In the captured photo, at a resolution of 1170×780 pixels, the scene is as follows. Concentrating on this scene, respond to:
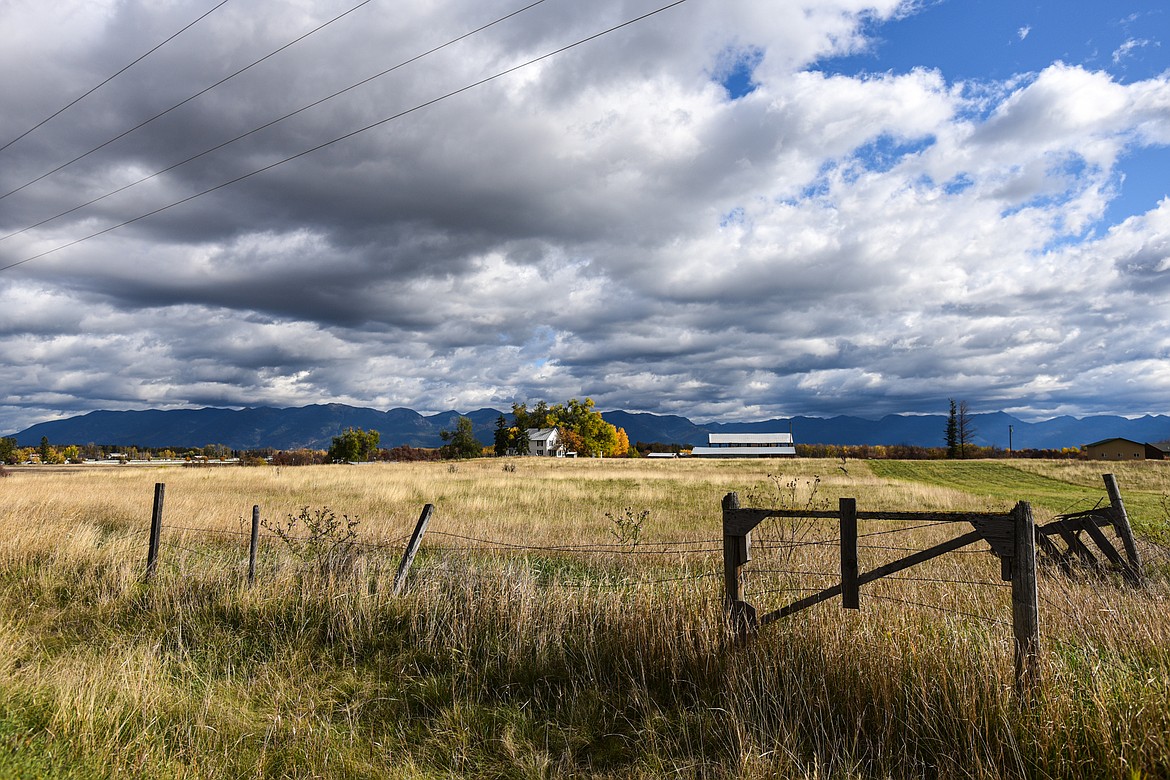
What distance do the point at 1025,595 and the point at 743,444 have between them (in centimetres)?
17527

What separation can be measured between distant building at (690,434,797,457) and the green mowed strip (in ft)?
259

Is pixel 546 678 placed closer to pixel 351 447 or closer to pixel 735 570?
pixel 735 570

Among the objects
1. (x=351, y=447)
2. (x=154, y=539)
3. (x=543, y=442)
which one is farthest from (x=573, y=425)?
(x=154, y=539)

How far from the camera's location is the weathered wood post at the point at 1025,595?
5.37 meters

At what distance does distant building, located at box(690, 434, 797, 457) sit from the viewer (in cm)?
16348

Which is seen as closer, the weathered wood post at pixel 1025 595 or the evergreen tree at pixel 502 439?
the weathered wood post at pixel 1025 595

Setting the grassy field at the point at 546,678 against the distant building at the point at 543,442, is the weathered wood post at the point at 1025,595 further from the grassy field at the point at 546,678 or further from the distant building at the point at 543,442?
the distant building at the point at 543,442

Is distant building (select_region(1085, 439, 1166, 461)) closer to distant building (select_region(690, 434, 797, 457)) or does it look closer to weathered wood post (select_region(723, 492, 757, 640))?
distant building (select_region(690, 434, 797, 457))

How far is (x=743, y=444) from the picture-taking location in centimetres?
17588

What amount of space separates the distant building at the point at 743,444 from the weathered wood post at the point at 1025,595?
520ft

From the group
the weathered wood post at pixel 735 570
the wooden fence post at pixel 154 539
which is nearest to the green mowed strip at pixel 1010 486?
the weathered wood post at pixel 735 570

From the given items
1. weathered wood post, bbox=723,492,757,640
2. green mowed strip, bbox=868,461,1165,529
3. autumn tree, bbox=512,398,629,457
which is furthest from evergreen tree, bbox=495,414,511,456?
weathered wood post, bbox=723,492,757,640

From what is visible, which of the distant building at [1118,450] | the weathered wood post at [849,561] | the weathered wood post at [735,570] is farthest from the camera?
the distant building at [1118,450]

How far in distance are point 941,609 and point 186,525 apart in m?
16.4
